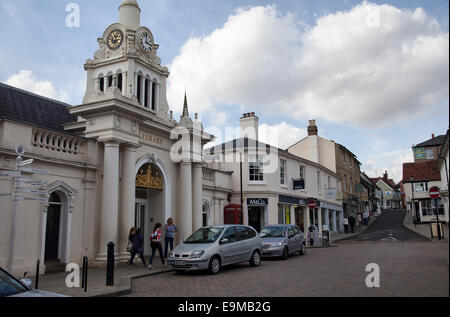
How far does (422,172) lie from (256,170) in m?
30.8

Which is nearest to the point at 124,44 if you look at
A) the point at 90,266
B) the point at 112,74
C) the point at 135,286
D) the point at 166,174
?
the point at 112,74

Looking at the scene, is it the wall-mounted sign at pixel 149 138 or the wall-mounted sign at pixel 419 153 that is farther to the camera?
the wall-mounted sign at pixel 419 153

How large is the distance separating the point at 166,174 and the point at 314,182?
64.3 ft

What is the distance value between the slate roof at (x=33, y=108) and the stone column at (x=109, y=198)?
2496 mm

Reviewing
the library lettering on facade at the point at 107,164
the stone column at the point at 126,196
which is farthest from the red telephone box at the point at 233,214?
the stone column at the point at 126,196

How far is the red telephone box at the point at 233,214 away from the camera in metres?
23.7

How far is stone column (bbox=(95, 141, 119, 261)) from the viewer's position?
13914 millimetres

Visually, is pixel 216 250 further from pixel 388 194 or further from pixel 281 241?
pixel 388 194

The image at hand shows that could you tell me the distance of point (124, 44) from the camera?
18891 millimetres

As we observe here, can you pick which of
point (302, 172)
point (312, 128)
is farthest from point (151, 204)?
point (312, 128)

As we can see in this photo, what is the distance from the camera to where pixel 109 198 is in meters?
14.1

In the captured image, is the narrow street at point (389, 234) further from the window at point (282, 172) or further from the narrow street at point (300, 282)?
the narrow street at point (300, 282)

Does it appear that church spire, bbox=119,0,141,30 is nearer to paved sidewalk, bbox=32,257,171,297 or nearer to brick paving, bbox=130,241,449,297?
paved sidewalk, bbox=32,257,171,297
